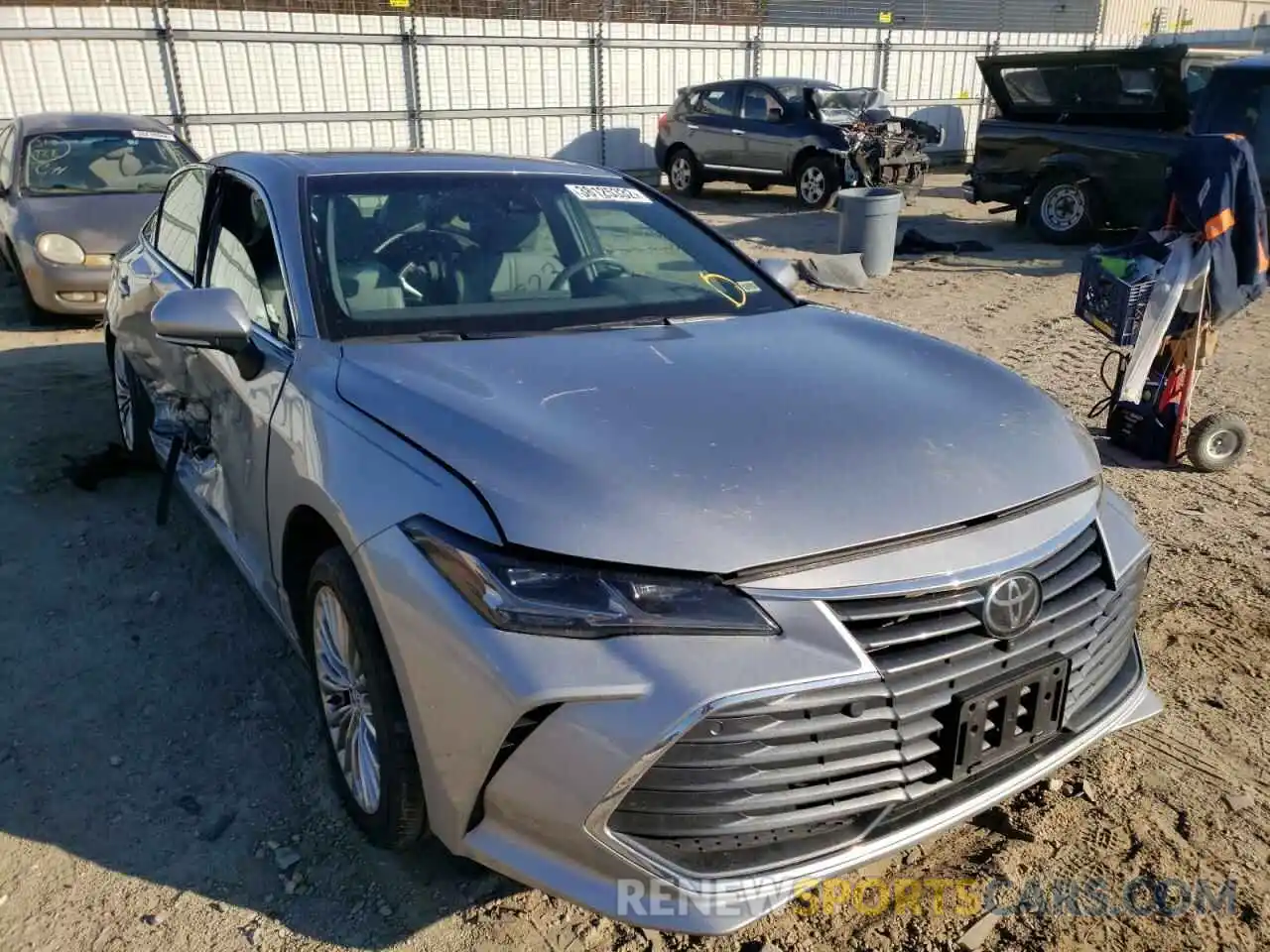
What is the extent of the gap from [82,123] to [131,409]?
5231 millimetres

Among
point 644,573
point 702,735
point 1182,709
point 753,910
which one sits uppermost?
point 644,573

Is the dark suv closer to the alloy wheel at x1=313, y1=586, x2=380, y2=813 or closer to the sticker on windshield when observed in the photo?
the sticker on windshield

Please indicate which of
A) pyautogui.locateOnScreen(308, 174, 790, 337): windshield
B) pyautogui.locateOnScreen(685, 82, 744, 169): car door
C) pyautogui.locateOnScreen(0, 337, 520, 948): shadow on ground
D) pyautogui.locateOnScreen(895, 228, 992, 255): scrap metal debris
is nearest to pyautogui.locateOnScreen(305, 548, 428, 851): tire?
pyautogui.locateOnScreen(0, 337, 520, 948): shadow on ground

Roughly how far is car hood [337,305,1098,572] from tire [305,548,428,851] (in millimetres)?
390

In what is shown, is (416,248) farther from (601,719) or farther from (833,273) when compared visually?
(833,273)

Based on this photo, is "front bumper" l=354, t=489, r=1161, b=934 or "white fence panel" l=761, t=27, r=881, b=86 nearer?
"front bumper" l=354, t=489, r=1161, b=934

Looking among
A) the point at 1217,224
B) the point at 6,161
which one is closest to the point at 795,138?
the point at 6,161

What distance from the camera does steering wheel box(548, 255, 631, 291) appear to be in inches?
122

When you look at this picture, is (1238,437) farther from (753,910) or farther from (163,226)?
(163,226)

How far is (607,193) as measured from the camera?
3.55 metres

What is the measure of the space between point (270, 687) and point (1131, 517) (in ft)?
8.27

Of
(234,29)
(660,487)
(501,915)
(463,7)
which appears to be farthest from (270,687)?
(463,7)

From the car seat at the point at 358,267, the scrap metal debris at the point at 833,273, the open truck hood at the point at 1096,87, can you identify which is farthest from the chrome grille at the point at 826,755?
the open truck hood at the point at 1096,87

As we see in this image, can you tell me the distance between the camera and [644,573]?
1823 millimetres
